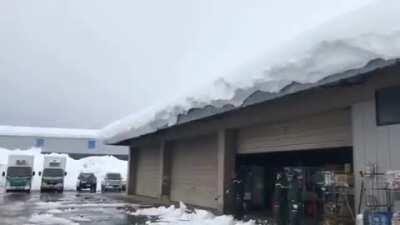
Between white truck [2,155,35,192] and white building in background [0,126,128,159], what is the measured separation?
21568 mm

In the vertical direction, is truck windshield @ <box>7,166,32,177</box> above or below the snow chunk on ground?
above

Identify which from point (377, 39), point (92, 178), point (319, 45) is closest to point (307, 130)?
point (319, 45)

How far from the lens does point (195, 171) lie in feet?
57.4

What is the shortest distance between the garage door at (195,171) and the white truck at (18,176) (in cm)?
1531

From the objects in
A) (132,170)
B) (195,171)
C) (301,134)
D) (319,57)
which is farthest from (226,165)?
(132,170)

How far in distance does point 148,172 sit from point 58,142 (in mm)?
34197

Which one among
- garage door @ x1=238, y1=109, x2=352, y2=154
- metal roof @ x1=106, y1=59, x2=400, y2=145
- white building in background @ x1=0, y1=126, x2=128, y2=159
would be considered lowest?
garage door @ x1=238, y1=109, x2=352, y2=154

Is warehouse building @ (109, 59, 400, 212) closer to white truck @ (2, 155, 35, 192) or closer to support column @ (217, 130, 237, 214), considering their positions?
support column @ (217, 130, 237, 214)

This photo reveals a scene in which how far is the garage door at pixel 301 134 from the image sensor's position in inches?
399

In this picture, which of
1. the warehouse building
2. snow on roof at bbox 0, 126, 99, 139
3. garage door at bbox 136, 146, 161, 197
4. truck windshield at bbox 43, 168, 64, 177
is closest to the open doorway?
the warehouse building

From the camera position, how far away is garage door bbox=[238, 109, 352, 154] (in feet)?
33.2

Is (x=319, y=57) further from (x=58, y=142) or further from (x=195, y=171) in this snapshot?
(x=58, y=142)

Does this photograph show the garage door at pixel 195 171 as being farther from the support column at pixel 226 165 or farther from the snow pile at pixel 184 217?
the snow pile at pixel 184 217

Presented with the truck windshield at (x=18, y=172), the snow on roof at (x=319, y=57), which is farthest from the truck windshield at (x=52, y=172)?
the snow on roof at (x=319, y=57)
